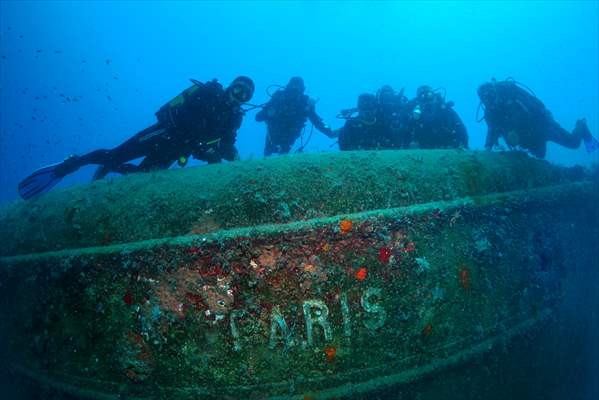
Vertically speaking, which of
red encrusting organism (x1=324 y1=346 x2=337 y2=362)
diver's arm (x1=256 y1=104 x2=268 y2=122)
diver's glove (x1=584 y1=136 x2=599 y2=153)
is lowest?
red encrusting organism (x1=324 y1=346 x2=337 y2=362)

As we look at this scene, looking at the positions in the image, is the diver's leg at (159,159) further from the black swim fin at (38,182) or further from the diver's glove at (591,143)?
the diver's glove at (591,143)

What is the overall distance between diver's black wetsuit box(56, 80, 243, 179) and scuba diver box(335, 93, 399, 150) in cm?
304

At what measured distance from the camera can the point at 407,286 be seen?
→ 2332mm

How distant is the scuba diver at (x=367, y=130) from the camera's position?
7.23 m

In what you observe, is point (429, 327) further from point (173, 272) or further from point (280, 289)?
point (173, 272)

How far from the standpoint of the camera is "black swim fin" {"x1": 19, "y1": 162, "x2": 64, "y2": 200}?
165 inches

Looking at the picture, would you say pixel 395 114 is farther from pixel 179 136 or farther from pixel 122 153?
pixel 122 153

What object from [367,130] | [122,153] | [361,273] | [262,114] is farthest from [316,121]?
[361,273]

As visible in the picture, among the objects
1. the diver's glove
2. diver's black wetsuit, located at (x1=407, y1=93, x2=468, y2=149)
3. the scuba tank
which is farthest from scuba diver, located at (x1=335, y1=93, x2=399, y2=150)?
the scuba tank

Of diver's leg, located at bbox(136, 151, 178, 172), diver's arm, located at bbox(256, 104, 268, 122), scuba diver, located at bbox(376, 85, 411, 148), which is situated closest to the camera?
diver's leg, located at bbox(136, 151, 178, 172)

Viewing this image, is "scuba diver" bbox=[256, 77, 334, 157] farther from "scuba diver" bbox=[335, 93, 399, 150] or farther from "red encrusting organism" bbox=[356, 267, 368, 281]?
"red encrusting organism" bbox=[356, 267, 368, 281]

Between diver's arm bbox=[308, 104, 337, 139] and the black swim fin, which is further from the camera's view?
diver's arm bbox=[308, 104, 337, 139]

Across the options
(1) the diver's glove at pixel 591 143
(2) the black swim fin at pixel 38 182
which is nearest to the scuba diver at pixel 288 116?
(1) the diver's glove at pixel 591 143

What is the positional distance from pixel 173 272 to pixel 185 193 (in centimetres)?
61
